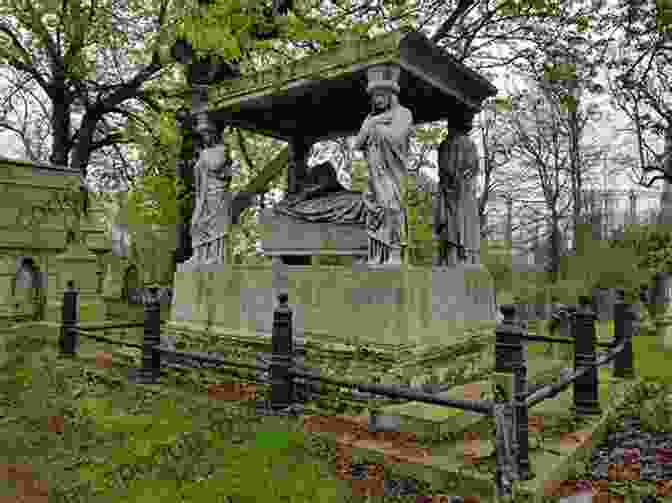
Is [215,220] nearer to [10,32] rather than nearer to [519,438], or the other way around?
[519,438]

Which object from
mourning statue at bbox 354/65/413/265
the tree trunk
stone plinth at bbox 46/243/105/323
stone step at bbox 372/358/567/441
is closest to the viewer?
stone step at bbox 372/358/567/441

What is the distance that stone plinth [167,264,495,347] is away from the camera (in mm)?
4910

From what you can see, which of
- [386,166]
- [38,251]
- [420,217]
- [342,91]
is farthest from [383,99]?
[420,217]

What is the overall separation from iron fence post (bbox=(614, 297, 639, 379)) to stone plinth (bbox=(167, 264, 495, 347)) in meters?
1.41

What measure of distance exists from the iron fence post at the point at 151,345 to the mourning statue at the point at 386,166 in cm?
251

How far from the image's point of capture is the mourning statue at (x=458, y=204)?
253 inches

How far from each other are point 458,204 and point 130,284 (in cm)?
1501

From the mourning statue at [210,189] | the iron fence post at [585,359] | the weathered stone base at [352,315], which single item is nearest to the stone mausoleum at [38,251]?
the weathered stone base at [352,315]

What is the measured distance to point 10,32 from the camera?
45.2 ft

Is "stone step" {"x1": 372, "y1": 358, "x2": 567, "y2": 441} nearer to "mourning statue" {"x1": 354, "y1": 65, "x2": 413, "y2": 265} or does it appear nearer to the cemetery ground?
the cemetery ground

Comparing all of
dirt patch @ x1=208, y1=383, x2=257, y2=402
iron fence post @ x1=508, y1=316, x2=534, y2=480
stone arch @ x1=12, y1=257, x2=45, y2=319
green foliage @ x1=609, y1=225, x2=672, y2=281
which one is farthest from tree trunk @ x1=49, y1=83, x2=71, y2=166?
green foliage @ x1=609, y1=225, x2=672, y2=281

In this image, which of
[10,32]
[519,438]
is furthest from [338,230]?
[10,32]

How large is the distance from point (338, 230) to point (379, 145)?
131cm

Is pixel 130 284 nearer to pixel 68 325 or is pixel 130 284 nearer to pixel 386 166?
pixel 68 325
